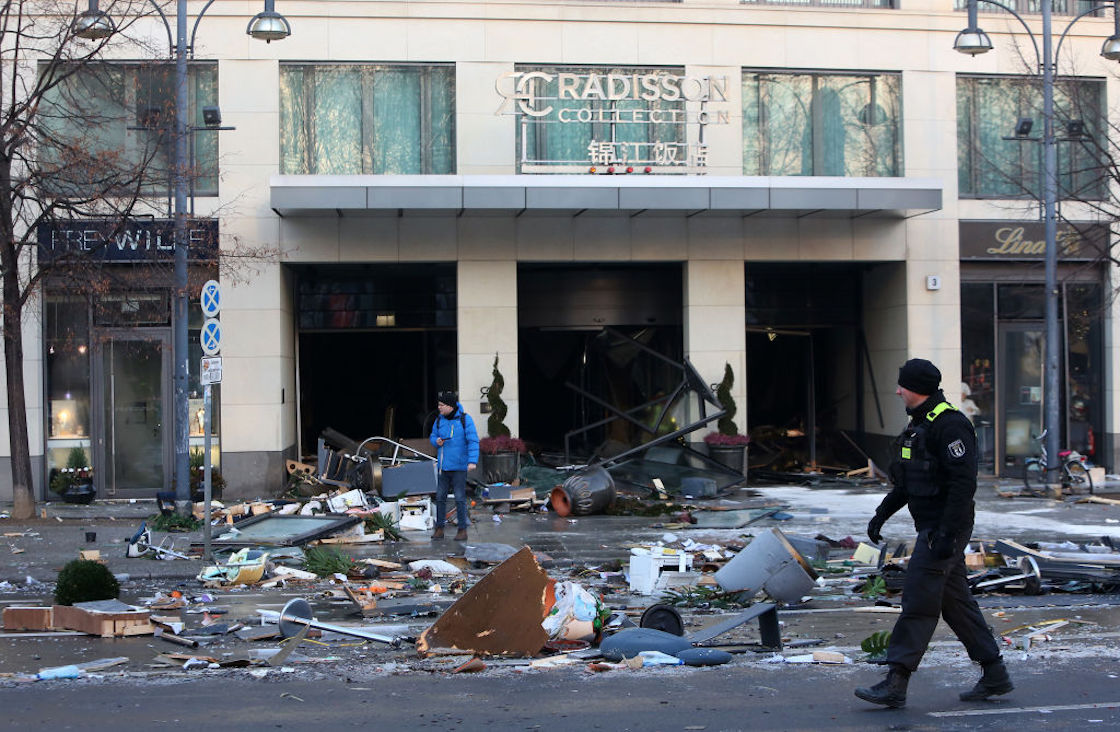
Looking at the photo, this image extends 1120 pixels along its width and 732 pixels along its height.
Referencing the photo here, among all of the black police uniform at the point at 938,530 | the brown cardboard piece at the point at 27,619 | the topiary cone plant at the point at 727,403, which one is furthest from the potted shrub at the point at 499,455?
the black police uniform at the point at 938,530

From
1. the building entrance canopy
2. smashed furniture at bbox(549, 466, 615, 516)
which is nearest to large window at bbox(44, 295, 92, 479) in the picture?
the building entrance canopy

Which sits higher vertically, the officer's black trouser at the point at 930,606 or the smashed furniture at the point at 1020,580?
the officer's black trouser at the point at 930,606

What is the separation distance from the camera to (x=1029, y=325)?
71.9ft

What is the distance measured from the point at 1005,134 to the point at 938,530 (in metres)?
17.1

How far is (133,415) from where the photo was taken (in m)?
19.9

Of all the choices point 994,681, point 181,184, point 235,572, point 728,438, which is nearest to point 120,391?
point 181,184

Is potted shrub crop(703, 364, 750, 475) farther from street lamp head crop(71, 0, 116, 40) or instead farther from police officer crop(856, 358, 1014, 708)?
police officer crop(856, 358, 1014, 708)

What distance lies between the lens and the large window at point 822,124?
69.1 ft

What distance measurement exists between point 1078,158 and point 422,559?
600 inches

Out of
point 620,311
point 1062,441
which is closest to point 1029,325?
point 1062,441

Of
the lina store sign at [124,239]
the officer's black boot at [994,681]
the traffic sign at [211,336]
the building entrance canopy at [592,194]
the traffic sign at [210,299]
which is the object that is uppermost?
the building entrance canopy at [592,194]

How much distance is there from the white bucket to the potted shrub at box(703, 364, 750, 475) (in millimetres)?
9875

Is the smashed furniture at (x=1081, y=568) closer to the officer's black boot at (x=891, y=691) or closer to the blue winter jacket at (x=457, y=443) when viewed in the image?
the officer's black boot at (x=891, y=691)

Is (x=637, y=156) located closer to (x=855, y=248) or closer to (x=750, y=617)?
(x=855, y=248)
